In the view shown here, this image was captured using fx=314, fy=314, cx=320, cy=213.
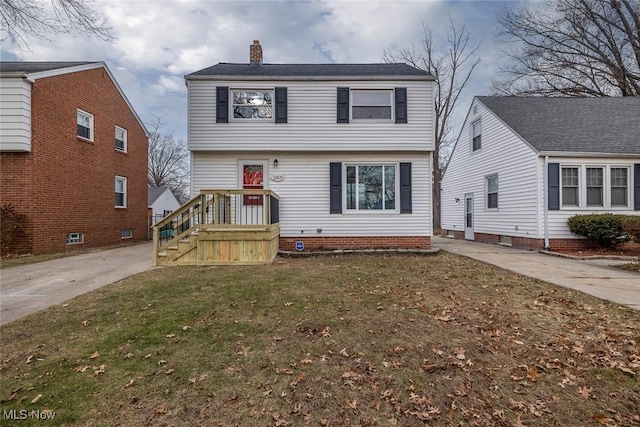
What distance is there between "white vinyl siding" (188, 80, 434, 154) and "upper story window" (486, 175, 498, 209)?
4.99 meters

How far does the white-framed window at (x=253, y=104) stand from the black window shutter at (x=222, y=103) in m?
0.24

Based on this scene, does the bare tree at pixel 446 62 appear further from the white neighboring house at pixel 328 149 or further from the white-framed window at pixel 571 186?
the white neighboring house at pixel 328 149

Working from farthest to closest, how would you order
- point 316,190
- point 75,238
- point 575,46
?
point 575,46 < point 75,238 < point 316,190

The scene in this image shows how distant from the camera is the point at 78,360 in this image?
9.77 ft

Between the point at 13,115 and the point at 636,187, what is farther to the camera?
the point at 636,187

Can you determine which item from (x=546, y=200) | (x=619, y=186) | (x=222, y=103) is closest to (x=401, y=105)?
(x=222, y=103)

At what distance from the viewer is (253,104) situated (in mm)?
9891

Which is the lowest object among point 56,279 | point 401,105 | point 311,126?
point 56,279

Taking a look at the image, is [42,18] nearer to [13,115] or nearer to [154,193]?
[13,115]

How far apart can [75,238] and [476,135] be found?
16582 mm

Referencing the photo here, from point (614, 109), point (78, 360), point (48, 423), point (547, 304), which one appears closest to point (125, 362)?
point (78, 360)

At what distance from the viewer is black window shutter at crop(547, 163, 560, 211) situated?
10.4 m

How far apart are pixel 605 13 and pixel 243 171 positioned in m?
23.0

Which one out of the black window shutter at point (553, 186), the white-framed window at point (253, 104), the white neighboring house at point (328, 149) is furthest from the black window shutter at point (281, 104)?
the black window shutter at point (553, 186)
